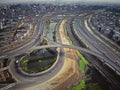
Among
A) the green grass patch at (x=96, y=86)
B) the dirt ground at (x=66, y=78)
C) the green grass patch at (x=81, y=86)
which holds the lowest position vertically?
the green grass patch at (x=96, y=86)

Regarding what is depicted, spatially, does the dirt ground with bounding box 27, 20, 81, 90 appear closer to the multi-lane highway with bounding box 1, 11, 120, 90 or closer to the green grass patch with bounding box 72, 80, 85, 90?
the green grass patch with bounding box 72, 80, 85, 90

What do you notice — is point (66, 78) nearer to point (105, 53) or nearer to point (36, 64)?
point (36, 64)

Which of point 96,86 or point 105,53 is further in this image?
point 105,53

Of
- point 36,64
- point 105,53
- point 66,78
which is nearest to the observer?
point 66,78

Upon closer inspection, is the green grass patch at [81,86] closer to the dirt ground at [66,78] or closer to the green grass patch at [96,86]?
the dirt ground at [66,78]

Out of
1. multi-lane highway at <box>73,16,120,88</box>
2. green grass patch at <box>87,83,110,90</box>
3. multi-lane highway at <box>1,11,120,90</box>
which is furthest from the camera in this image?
multi-lane highway at <box>73,16,120,88</box>

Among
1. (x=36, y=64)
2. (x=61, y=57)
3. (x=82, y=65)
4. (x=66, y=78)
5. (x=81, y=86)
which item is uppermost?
(x=61, y=57)

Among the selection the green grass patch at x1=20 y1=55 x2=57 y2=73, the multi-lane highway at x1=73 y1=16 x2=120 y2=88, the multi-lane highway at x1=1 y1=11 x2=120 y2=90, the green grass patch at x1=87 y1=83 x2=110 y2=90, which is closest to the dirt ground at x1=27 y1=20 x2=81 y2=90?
the multi-lane highway at x1=1 y1=11 x2=120 y2=90

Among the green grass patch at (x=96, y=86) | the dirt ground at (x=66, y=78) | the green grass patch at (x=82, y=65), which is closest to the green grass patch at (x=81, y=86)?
the dirt ground at (x=66, y=78)

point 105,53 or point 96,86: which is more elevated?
point 105,53

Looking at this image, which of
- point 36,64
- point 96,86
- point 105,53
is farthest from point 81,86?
point 105,53

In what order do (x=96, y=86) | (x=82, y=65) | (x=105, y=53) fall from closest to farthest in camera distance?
(x=96, y=86)
(x=82, y=65)
(x=105, y=53)

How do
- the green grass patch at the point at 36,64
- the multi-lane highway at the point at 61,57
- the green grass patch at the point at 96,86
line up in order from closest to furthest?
1. the green grass patch at the point at 96,86
2. the multi-lane highway at the point at 61,57
3. the green grass patch at the point at 36,64
